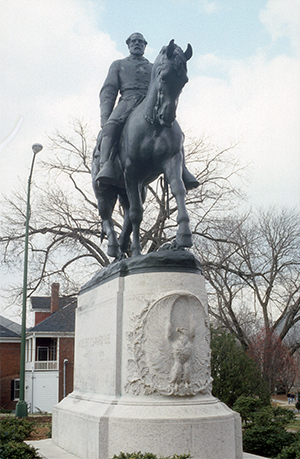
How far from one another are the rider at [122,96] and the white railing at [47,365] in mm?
34388

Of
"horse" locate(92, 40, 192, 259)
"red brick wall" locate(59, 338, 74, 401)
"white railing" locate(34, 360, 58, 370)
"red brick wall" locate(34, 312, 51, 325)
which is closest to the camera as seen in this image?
"horse" locate(92, 40, 192, 259)

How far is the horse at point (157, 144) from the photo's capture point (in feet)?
24.5

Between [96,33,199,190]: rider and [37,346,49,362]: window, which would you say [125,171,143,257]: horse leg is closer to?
[96,33,199,190]: rider

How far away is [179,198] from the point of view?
305 inches

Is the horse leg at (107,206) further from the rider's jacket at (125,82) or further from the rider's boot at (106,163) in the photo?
the rider's jacket at (125,82)

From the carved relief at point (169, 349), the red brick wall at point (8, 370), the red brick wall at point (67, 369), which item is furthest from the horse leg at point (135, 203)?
the red brick wall at point (8, 370)

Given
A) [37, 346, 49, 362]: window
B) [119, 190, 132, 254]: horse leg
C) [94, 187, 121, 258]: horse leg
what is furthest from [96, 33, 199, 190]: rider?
[37, 346, 49, 362]: window

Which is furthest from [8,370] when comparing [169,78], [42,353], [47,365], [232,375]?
[169,78]

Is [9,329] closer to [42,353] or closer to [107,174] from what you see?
[42,353]

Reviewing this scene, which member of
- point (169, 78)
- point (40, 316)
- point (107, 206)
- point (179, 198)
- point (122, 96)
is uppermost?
point (122, 96)

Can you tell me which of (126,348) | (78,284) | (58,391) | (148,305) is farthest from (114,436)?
(58,391)

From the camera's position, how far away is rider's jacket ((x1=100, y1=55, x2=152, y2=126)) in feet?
30.3

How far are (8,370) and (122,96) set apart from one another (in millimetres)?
38022

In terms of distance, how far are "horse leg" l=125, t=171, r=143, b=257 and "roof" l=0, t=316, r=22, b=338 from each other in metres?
37.9
